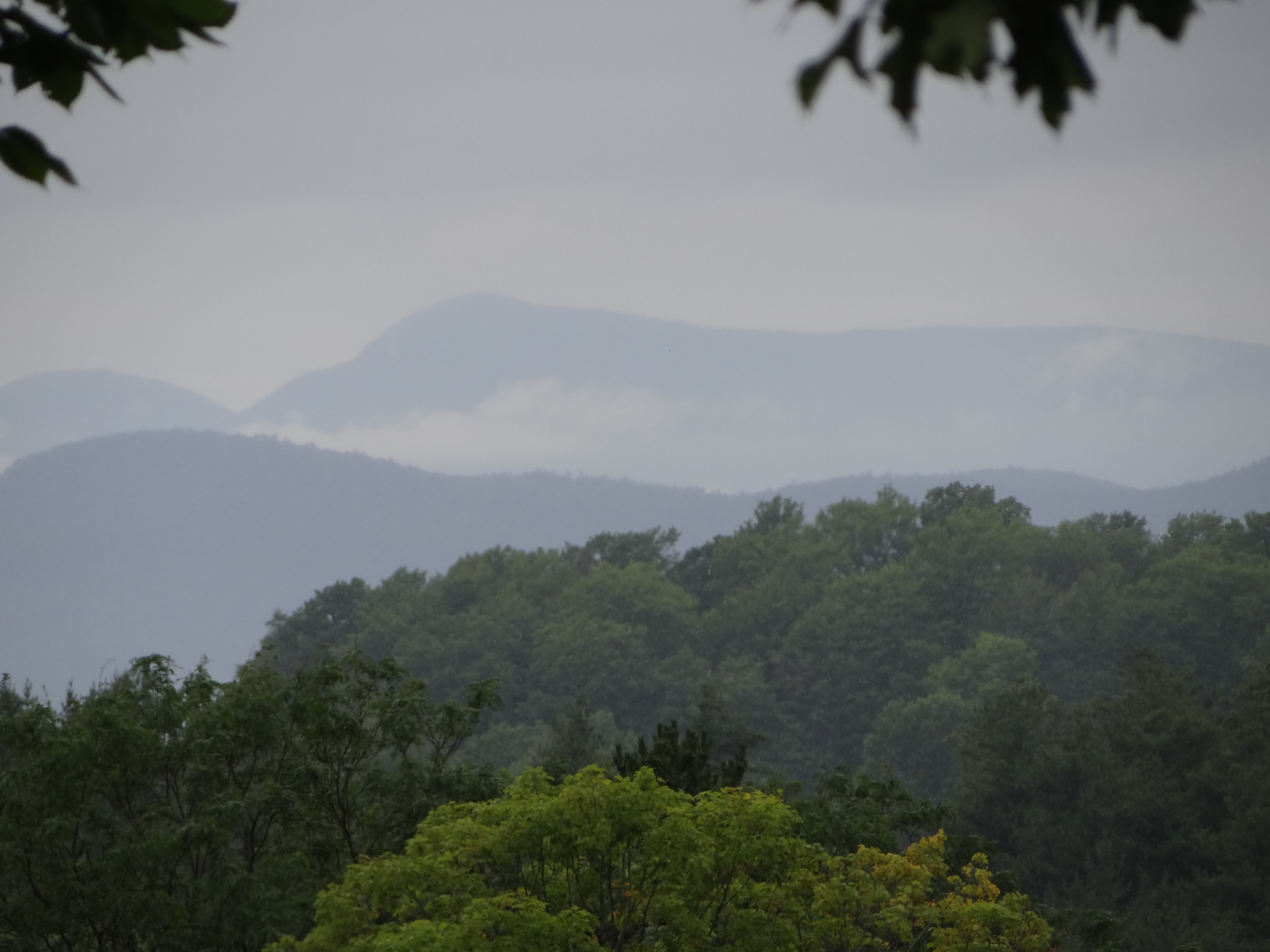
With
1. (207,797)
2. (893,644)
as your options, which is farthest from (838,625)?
(207,797)

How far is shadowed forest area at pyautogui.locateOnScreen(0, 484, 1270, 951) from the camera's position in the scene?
1349cm

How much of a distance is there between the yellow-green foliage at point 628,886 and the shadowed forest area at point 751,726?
10cm

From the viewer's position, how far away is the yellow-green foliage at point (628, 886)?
10781 millimetres

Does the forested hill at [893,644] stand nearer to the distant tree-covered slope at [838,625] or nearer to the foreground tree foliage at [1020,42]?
the distant tree-covered slope at [838,625]

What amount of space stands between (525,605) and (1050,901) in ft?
124

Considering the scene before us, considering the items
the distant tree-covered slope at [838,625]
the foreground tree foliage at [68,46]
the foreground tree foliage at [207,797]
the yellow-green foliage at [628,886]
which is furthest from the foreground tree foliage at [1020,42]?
the distant tree-covered slope at [838,625]

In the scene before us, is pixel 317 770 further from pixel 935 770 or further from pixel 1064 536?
pixel 1064 536

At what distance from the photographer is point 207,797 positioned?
1442 centimetres

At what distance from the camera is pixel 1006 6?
5.43 feet

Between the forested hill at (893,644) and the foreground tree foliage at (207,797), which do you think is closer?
the foreground tree foliage at (207,797)

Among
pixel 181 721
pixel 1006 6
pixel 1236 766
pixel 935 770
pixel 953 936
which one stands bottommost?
pixel 935 770

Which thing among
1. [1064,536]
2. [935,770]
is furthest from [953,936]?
[1064,536]

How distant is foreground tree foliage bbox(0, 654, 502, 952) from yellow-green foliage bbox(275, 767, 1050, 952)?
1331 millimetres

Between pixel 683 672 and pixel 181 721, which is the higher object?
pixel 181 721
